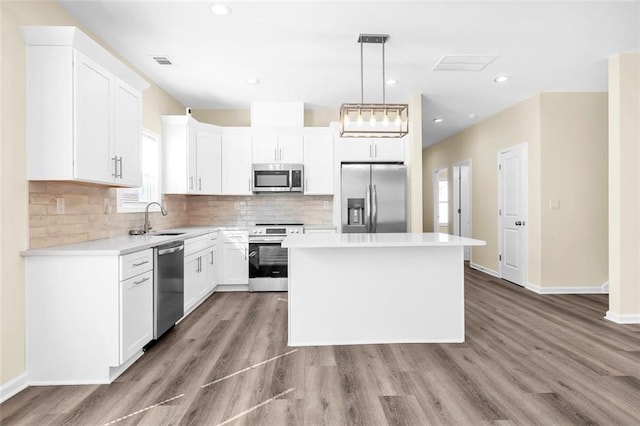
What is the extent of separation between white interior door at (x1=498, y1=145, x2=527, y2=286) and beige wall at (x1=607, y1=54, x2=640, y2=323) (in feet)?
4.98

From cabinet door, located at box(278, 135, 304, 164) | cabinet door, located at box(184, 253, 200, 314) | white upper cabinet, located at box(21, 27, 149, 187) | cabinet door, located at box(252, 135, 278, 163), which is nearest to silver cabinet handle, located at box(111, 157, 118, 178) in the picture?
white upper cabinet, located at box(21, 27, 149, 187)

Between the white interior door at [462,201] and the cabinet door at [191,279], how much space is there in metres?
5.43

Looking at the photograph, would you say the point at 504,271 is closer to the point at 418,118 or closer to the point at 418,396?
the point at 418,118

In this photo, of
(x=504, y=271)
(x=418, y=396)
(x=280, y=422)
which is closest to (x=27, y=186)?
(x=280, y=422)

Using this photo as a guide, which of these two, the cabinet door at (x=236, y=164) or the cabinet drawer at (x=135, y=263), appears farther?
the cabinet door at (x=236, y=164)

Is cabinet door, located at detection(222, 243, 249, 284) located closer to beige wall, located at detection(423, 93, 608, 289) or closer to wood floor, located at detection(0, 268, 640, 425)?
wood floor, located at detection(0, 268, 640, 425)

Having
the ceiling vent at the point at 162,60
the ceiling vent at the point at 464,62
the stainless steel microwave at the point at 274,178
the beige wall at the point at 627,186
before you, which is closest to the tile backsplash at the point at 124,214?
the stainless steel microwave at the point at 274,178

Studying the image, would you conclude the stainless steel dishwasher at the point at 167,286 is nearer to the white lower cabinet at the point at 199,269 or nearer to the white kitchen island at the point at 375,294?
the white lower cabinet at the point at 199,269

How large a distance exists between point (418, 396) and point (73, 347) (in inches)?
89.1

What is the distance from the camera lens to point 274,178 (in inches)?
204

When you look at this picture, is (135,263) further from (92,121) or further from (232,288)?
(232,288)

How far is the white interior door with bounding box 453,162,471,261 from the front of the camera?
24.1ft

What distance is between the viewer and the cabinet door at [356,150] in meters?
5.16

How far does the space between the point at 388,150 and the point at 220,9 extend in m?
3.06
